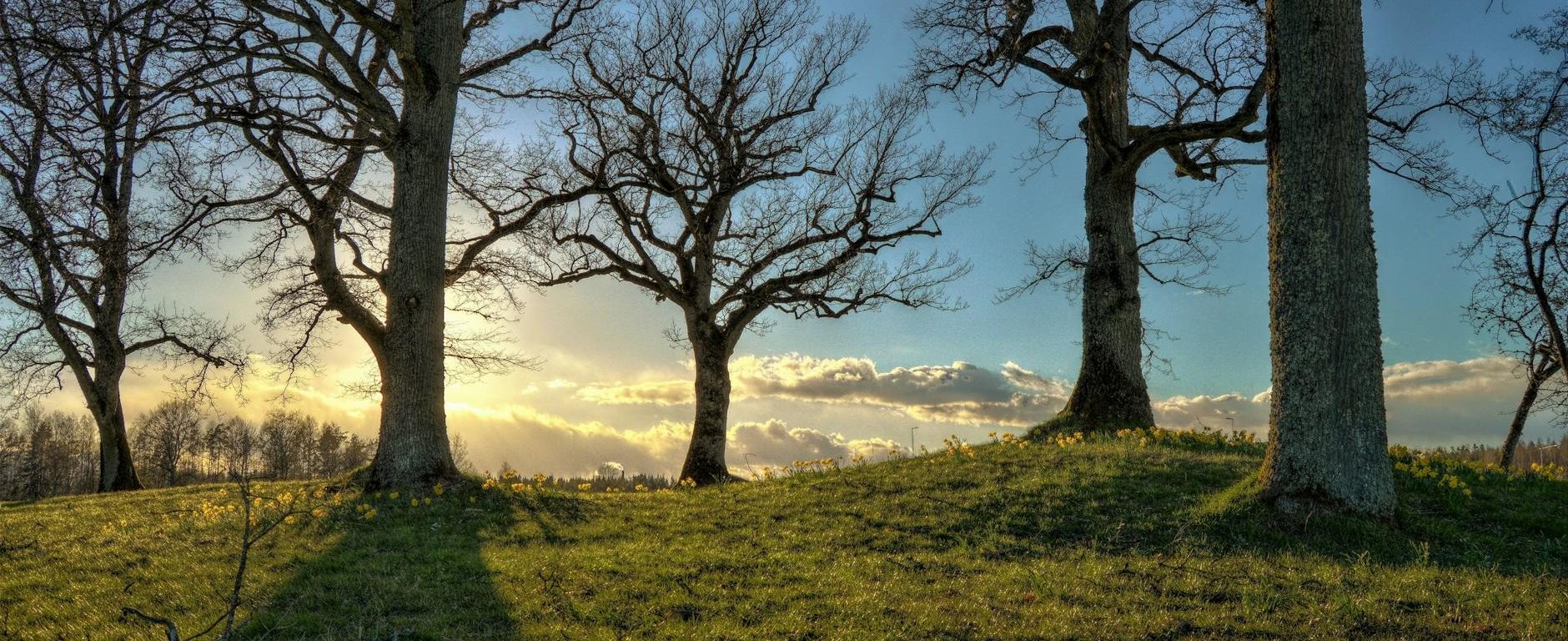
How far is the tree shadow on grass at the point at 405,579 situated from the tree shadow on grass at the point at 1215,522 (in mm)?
4331

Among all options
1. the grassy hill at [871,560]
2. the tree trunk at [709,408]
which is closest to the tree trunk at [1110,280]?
the grassy hill at [871,560]

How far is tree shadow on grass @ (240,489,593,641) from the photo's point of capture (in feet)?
20.2

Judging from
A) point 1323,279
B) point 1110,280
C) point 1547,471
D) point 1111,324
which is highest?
point 1110,280

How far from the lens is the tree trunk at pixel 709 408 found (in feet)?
60.8

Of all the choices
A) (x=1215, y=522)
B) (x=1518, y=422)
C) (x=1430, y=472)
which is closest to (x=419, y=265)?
(x=1215, y=522)

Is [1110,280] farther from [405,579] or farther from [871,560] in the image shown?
[405,579]

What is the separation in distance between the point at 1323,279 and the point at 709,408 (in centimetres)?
1241

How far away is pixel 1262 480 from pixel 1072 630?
512 centimetres

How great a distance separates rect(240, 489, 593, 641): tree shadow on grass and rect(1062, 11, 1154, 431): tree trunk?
356 inches

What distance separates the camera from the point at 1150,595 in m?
6.62

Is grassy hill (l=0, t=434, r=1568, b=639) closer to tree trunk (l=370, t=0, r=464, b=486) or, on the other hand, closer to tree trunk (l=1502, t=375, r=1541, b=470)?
tree trunk (l=370, t=0, r=464, b=486)

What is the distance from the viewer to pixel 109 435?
67.3 feet

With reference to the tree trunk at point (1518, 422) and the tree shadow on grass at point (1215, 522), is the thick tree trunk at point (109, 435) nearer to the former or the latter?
the tree shadow on grass at point (1215, 522)

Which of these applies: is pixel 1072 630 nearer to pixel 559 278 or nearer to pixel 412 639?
pixel 412 639
